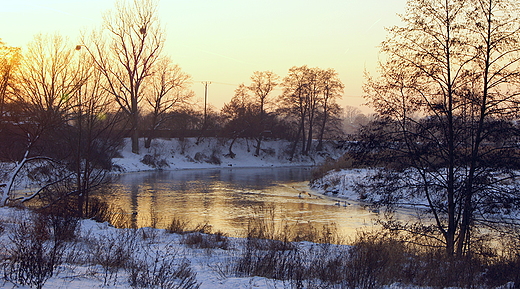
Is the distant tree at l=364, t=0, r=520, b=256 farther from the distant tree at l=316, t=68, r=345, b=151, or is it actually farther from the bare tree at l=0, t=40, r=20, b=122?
the distant tree at l=316, t=68, r=345, b=151

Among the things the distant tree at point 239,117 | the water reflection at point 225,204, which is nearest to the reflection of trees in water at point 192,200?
the water reflection at point 225,204

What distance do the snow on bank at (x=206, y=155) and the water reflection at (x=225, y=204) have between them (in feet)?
43.5

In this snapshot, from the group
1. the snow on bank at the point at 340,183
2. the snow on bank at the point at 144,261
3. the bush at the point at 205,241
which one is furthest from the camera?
the snow on bank at the point at 340,183

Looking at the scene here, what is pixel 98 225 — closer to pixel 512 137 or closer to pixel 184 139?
pixel 512 137

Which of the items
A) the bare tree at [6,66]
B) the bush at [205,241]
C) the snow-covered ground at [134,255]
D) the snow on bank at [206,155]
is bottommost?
the bush at [205,241]

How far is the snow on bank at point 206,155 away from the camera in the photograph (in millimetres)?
46062

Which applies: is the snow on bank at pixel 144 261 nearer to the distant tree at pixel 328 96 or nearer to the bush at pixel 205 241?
the bush at pixel 205 241

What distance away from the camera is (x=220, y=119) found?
59844 mm

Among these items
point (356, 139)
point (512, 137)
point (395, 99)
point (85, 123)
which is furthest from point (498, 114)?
point (85, 123)

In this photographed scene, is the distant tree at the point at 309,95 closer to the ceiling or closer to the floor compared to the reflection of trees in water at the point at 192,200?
closer to the ceiling

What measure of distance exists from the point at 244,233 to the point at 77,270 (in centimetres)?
832

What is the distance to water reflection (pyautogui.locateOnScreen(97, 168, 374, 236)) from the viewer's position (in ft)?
58.5

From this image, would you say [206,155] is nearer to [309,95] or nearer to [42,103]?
[309,95]

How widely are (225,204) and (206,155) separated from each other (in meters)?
31.9
